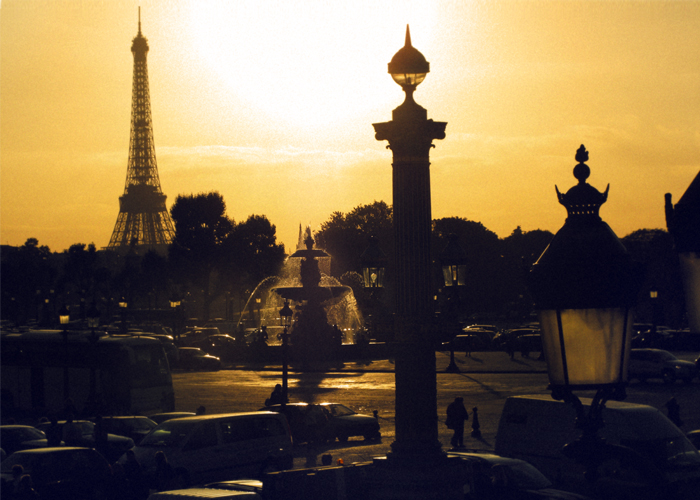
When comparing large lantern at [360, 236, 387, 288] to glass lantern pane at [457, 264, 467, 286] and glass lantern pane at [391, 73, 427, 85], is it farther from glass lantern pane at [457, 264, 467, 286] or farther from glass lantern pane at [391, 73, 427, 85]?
glass lantern pane at [391, 73, 427, 85]

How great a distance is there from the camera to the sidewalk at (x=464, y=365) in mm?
44156

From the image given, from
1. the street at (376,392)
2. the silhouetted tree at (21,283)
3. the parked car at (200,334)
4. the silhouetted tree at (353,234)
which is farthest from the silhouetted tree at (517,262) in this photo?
the silhouetted tree at (21,283)

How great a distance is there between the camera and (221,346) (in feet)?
187

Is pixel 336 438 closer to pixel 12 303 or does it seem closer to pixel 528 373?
pixel 528 373

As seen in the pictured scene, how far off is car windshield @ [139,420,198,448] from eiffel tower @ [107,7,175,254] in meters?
125

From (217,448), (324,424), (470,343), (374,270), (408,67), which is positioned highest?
(408,67)

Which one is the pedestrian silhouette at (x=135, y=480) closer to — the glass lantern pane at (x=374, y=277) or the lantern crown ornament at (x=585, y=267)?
the glass lantern pane at (x=374, y=277)

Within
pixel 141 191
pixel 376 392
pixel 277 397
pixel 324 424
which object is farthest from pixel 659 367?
pixel 141 191

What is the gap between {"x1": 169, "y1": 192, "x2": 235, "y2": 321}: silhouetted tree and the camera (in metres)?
97.5

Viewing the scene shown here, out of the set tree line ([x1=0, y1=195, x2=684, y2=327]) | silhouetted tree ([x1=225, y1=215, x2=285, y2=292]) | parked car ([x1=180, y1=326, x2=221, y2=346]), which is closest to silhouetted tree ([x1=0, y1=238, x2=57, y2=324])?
tree line ([x1=0, y1=195, x2=684, y2=327])

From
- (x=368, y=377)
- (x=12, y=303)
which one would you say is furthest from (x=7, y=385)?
(x=12, y=303)

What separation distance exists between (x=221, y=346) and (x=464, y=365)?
18.2m

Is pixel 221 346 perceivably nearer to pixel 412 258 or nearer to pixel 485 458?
pixel 485 458

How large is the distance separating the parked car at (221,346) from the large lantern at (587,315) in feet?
172
